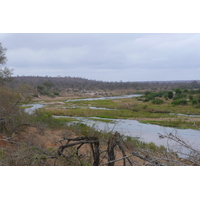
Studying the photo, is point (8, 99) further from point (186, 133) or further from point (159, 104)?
point (159, 104)

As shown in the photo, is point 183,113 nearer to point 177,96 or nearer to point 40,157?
point 177,96

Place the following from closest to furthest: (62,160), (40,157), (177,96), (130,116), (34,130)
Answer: (40,157)
(62,160)
(34,130)
(130,116)
(177,96)

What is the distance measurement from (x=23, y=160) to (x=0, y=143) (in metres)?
6.33

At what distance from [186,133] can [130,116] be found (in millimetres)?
A: 8681

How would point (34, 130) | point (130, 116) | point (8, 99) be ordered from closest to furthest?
point (8, 99)
point (34, 130)
point (130, 116)

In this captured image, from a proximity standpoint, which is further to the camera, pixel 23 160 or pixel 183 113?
pixel 183 113

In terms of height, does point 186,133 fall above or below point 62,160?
below

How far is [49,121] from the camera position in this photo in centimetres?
1708

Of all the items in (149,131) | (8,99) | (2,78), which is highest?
(2,78)

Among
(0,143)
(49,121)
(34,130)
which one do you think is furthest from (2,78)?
(0,143)

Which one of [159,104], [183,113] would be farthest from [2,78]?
[159,104]

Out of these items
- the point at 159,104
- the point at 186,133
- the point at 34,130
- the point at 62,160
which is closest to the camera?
the point at 62,160

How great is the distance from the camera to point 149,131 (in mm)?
17297

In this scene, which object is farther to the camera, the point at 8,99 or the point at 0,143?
the point at 8,99
